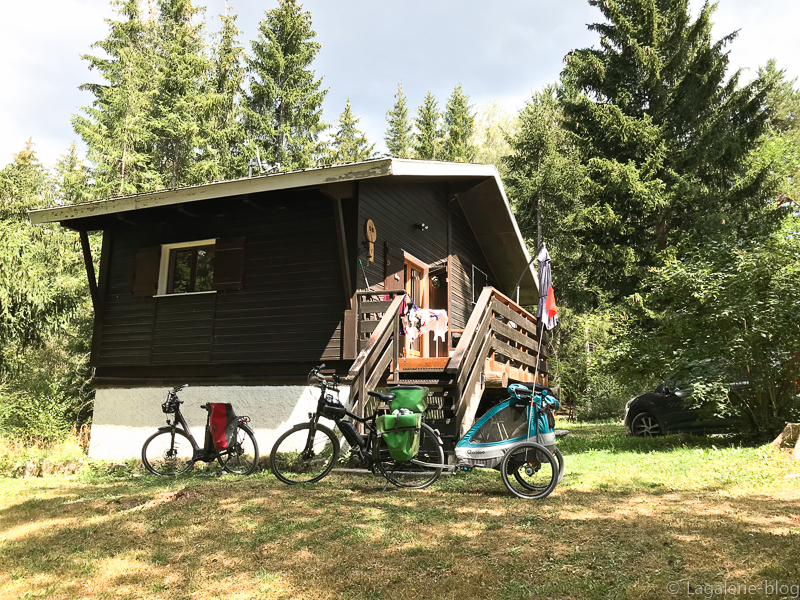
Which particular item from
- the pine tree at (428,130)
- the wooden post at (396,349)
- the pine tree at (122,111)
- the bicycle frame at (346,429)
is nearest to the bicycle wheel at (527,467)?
the bicycle frame at (346,429)

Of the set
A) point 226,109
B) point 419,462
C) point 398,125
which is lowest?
point 419,462

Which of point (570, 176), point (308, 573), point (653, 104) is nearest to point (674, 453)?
point (308, 573)

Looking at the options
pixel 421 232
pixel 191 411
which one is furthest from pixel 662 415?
pixel 191 411

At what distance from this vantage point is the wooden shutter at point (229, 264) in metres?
9.93

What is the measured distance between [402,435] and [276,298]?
445 cm

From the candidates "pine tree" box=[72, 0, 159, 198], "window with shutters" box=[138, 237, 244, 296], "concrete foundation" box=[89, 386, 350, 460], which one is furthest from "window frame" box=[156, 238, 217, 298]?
"pine tree" box=[72, 0, 159, 198]

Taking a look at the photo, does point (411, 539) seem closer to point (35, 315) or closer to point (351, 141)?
point (35, 315)

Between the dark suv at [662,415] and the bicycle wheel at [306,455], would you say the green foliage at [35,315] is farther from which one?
the dark suv at [662,415]

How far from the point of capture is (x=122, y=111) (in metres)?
23.1

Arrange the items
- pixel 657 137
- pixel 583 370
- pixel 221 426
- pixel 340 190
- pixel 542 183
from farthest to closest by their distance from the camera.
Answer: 1. pixel 542 183
2. pixel 583 370
3. pixel 657 137
4. pixel 340 190
5. pixel 221 426

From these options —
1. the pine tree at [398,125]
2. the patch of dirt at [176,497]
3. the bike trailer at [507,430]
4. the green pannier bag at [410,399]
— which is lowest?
the patch of dirt at [176,497]

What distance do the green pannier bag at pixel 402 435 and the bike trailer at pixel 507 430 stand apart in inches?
18.4

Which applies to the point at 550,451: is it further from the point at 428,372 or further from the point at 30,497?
the point at 30,497

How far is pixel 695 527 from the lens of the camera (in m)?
4.26
